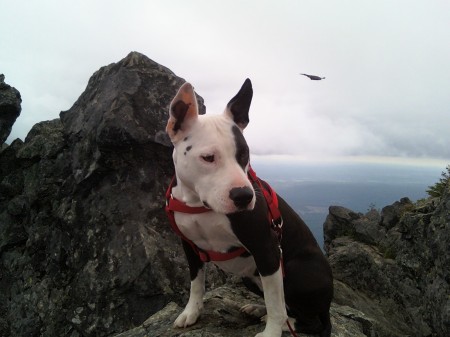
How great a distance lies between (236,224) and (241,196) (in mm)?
590

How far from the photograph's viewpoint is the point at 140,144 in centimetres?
866

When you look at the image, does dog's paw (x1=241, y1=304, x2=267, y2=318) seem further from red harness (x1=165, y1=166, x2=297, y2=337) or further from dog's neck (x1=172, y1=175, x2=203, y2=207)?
dog's neck (x1=172, y1=175, x2=203, y2=207)

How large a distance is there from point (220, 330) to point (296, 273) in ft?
3.74

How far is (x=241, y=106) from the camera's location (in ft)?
11.4

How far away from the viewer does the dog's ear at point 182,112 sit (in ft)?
10.5

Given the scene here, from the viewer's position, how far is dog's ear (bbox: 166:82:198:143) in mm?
3197

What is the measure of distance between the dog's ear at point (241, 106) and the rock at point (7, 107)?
14494 millimetres

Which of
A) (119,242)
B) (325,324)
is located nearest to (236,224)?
(325,324)

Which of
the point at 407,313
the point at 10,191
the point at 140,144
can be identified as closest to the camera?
the point at 407,313

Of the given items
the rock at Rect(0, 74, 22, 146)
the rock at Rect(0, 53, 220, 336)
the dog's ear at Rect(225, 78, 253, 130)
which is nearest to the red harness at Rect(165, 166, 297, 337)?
the dog's ear at Rect(225, 78, 253, 130)

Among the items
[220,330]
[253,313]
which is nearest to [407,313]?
[253,313]

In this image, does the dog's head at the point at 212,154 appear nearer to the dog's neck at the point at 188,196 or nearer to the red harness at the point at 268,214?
the dog's neck at the point at 188,196

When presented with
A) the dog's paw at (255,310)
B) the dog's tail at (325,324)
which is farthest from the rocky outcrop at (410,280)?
the dog's paw at (255,310)

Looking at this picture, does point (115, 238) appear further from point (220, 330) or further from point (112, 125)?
point (220, 330)
